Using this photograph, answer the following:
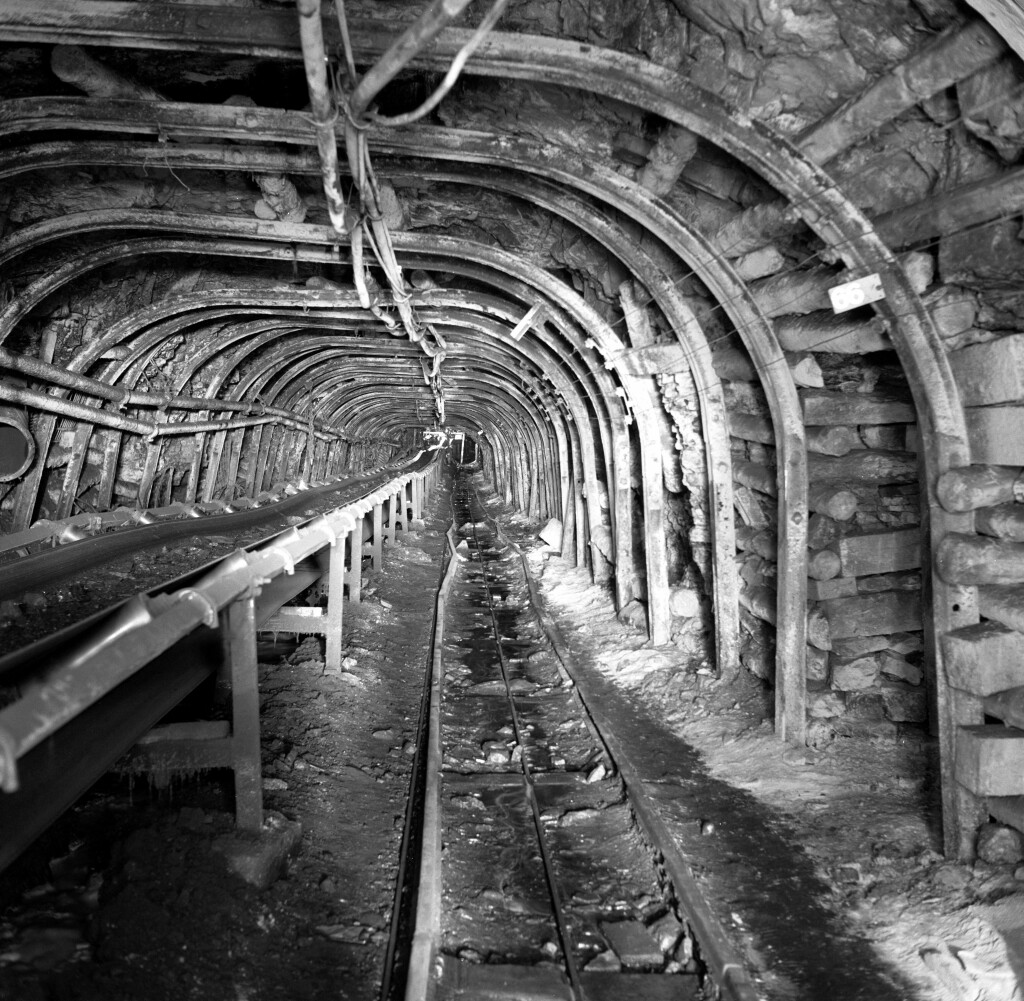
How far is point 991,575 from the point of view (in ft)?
13.1

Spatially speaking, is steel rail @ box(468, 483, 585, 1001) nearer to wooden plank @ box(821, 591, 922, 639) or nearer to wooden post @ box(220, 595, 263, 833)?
wooden post @ box(220, 595, 263, 833)

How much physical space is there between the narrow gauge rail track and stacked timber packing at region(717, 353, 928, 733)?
74.6 inches

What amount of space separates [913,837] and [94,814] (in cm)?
448

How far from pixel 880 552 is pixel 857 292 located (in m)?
2.06

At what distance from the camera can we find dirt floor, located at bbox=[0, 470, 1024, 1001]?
120 inches

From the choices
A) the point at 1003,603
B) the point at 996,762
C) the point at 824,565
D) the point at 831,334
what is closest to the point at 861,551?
the point at 824,565

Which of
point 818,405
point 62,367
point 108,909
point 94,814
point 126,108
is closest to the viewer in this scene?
point 108,909

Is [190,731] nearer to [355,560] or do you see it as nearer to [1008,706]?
[1008,706]

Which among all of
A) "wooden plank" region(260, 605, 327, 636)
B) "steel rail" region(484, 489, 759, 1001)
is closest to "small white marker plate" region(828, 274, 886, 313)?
"steel rail" region(484, 489, 759, 1001)

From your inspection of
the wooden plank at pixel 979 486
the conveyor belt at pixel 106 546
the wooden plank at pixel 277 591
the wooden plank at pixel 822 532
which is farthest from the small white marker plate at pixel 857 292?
the conveyor belt at pixel 106 546

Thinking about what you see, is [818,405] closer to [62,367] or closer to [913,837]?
[913,837]

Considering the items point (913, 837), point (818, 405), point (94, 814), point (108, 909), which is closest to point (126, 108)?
point (94, 814)

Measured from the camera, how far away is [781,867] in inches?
167

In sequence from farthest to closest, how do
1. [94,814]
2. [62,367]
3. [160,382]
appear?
[160,382] < [62,367] < [94,814]
